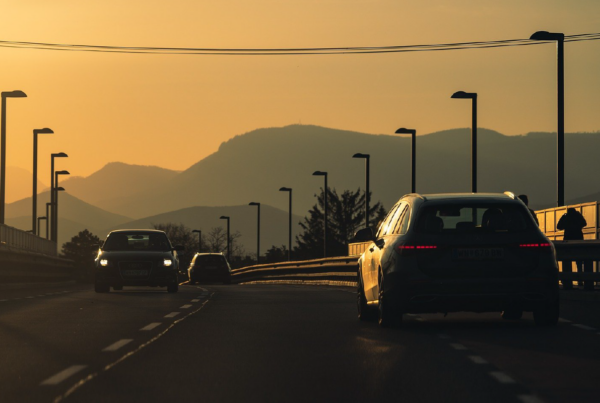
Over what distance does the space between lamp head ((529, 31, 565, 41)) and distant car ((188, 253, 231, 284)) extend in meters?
25.0

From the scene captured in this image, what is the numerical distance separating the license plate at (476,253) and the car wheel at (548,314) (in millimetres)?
955

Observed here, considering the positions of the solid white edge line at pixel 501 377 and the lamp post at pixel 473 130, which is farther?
the lamp post at pixel 473 130

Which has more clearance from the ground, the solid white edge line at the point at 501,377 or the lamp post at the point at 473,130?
the lamp post at the point at 473,130

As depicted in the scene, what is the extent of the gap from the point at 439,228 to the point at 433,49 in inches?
1244

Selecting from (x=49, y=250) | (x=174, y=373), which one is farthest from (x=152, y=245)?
(x=49, y=250)

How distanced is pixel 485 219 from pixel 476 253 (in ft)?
1.99

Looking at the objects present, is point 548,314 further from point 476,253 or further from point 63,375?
point 63,375

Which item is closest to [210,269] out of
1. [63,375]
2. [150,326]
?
[150,326]

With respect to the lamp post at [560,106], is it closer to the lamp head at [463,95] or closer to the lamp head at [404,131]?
the lamp head at [463,95]

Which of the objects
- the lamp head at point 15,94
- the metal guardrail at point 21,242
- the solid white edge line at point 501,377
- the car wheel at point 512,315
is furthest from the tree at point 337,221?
the solid white edge line at point 501,377

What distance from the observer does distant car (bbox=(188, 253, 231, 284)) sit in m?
52.7

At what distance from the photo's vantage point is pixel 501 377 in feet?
30.0

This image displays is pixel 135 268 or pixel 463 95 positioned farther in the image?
pixel 463 95

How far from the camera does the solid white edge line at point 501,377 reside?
29.4ft
